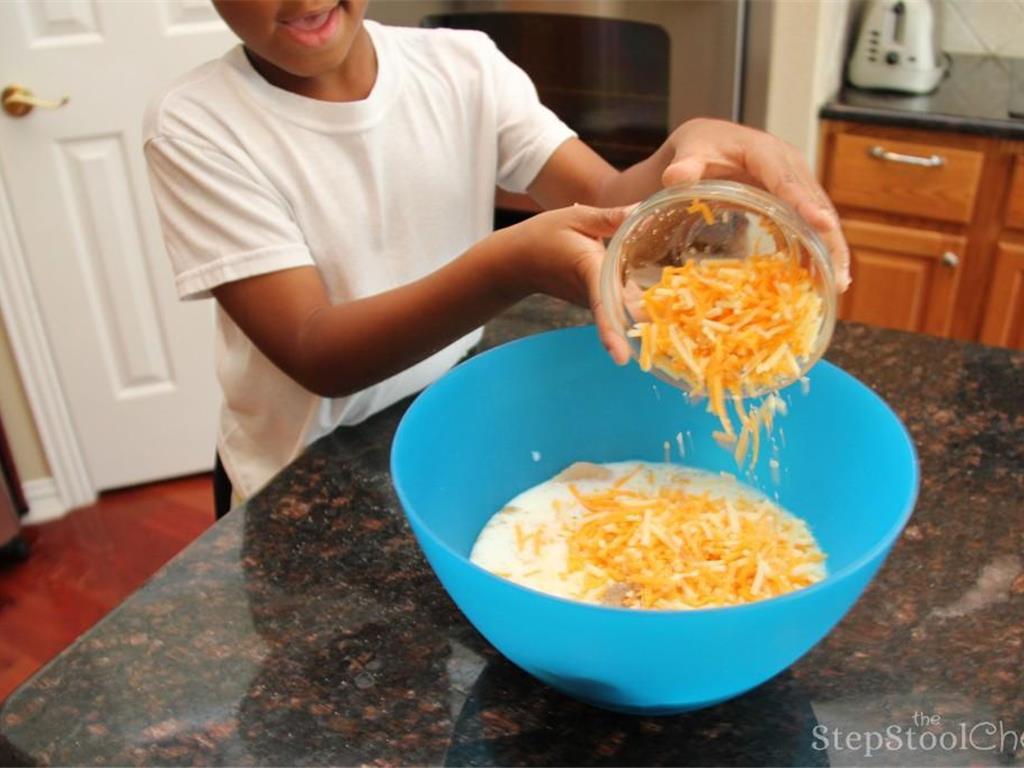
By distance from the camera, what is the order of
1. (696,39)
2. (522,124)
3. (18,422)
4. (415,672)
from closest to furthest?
(415,672) < (522,124) < (696,39) < (18,422)

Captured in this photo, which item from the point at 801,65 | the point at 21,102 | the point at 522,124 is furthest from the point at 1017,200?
the point at 21,102

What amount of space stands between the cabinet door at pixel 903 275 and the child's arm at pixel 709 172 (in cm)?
117

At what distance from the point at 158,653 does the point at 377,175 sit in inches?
21.3

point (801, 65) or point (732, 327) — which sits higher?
point (732, 327)

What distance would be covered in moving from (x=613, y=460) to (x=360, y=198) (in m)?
0.39

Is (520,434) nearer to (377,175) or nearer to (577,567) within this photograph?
(577,567)

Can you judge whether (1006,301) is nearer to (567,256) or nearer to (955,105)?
(955,105)

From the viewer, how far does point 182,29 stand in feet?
6.67

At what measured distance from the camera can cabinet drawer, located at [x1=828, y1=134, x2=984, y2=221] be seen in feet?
6.55

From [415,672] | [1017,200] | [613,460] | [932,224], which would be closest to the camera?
[415,672]

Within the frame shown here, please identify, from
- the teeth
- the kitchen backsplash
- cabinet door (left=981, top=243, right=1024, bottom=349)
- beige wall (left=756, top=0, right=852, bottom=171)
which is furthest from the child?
the kitchen backsplash

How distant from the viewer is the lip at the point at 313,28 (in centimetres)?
92

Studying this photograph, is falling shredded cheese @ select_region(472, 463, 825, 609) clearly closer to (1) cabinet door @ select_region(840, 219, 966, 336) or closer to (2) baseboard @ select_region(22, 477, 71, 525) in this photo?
(1) cabinet door @ select_region(840, 219, 966, 336)

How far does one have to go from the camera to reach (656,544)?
0.76m
